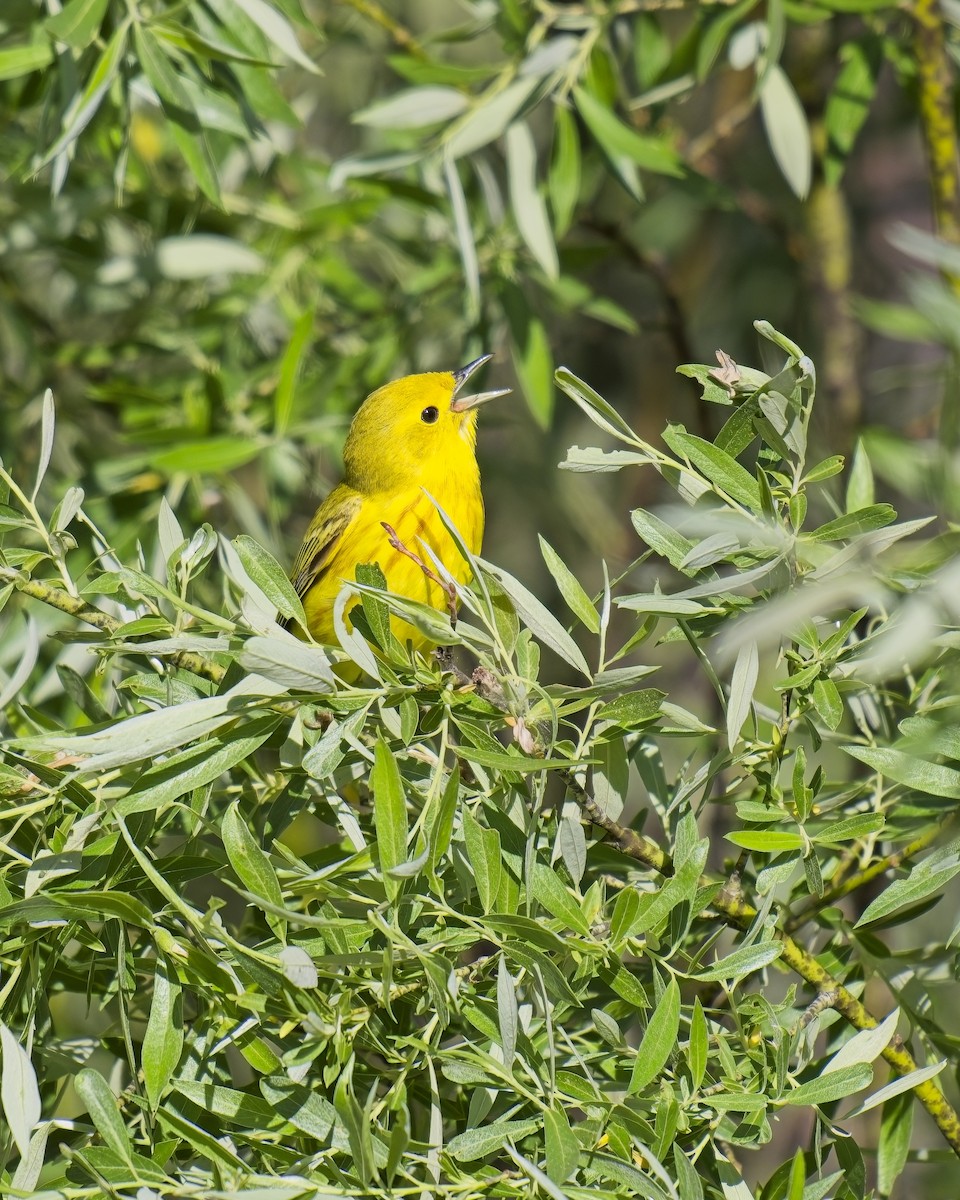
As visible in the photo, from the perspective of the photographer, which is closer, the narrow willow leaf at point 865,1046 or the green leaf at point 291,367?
the narrow willow leaf at point 865,1046

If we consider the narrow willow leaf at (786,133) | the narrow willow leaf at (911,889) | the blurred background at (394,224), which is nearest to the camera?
the narrow willow leaf at (911,889)

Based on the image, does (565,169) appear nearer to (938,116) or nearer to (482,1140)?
(938,116)

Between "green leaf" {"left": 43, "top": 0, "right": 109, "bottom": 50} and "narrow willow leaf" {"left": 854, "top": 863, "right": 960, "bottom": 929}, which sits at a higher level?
"green leaf" {"left": 43, "top": 0, "right": 109, "bottom": 50}

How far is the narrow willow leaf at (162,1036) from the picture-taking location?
1.65 metres

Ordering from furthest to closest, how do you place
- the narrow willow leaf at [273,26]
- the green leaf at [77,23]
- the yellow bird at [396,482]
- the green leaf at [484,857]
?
the yellow bird at [396,482] → the narrow willow leaf at [273,26] → the green leaf at [77,23] → the green leaf at [484,857]

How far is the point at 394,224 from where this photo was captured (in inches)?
189

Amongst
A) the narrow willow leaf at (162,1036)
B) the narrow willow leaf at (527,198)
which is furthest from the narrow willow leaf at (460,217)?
the narrow willow leaf at (162,1036)

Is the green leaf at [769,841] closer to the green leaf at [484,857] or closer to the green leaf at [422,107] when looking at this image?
the green leaf at [484,857]

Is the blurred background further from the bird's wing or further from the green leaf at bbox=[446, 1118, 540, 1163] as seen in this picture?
the green leaf at bbox=[446, 1118, 540, 1163]

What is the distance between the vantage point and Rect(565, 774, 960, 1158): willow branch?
1.79m

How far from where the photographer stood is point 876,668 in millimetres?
1732

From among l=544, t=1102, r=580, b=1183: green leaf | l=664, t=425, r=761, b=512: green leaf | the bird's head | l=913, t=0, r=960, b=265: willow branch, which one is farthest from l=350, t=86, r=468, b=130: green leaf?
l=544, t=1102, r=580, b=1183: green leaf

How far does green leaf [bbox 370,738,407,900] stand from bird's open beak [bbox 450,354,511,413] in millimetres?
2342

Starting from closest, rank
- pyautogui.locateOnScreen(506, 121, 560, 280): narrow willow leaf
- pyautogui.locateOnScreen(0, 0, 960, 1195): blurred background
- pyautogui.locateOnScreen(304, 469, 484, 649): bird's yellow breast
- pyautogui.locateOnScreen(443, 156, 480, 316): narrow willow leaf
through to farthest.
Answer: pyautogui.locateOnScreen(0, 0, 960, 1195): blurred background
pyautogui.locateOnScreen(443, 156, 480, 316): narrow willow leaf
pyautogui.locateOnScreen(506, 121, 560, 280): narrow willow leaf
pyautogui.locateOnScreen(304, 469, 484, 649): bird's yellow breast
